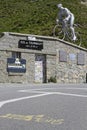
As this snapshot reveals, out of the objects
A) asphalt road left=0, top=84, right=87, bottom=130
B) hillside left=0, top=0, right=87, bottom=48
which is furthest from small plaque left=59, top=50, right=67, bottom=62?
asphalt road left=0, top=84, right=87, bottom=130

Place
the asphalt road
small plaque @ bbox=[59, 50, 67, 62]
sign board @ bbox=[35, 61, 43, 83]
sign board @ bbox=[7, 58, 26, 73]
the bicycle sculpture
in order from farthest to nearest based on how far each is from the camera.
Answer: the bicycle sculpture, small plaque @ bbox=[59, 50, 67, 62], sign board @ bbox=[35, 61, 43, 83], sign board @ bbox=[7, 58, 26, 73], the asphalt road

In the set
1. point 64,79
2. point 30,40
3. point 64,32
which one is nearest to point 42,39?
point 30,40

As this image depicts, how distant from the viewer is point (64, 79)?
105 feet

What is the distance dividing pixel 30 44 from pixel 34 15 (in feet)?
61.8

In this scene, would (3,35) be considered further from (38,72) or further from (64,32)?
(64,32)

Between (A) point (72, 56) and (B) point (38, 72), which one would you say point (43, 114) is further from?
(A) point (72, 56)

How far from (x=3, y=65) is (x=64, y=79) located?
5202 millimetres

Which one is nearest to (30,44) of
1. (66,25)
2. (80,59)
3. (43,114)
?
(80,59)

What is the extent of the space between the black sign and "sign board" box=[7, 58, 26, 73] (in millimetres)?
961

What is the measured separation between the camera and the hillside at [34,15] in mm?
42487

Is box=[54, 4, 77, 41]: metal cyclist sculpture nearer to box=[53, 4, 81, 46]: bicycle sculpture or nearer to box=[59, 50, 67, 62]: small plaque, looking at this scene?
box=[53, 4, 81, 46]: bicycle sculpture

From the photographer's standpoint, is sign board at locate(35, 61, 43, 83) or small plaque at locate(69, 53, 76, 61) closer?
sign board at locate(35, 61, 43, 83)

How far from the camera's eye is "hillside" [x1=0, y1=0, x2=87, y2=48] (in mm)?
42487

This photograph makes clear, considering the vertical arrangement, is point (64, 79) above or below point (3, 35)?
below
